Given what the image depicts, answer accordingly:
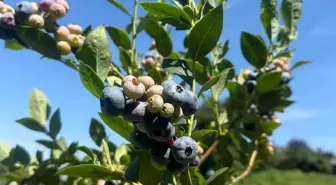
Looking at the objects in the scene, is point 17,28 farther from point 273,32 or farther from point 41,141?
point 273,32

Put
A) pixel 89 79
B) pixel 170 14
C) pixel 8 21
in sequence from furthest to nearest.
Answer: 1. pixel 8 21
2. pixel 170 14
3. pixel 89 79

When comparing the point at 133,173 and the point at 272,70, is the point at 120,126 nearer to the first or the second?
the point at 133,173

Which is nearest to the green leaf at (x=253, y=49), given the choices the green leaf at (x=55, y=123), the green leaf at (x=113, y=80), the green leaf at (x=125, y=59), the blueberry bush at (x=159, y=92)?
the blueberry bush at (x=159, y=92)

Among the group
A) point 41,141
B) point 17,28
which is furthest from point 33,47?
point 41,141

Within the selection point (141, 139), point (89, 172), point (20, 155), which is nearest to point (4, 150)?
point (20, 155)

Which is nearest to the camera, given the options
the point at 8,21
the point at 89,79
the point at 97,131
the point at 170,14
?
the point at 89,79

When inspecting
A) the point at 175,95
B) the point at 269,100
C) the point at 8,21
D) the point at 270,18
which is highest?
the point at 270,18
